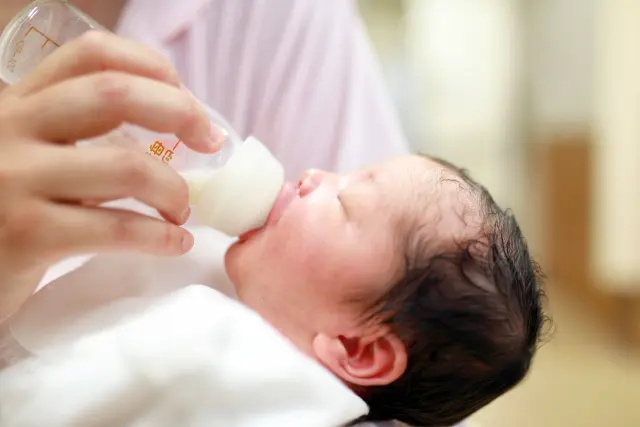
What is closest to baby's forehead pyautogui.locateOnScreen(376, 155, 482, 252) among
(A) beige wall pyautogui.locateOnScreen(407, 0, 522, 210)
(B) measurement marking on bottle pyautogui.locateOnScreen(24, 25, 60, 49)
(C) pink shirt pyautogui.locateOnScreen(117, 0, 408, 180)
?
(C) pink shirt pyautogui.locateOnScreen(117, 0, 408, 180)

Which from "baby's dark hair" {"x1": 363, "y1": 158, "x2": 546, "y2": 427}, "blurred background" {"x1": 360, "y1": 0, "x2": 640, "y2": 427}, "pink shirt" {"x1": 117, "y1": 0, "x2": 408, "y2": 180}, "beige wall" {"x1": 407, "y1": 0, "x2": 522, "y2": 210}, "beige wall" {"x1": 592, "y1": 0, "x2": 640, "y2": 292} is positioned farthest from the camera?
"beige wall" {"x1": 407, "y1": 0, "x2": 522, "y2": 210}

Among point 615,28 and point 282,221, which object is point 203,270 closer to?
point 282,221

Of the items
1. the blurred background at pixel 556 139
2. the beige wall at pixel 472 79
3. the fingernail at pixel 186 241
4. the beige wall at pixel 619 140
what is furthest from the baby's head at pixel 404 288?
the beige wall at pixel 472 79

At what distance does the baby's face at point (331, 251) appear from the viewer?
25.0 inches

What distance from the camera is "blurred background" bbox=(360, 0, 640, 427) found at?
7.01 feet

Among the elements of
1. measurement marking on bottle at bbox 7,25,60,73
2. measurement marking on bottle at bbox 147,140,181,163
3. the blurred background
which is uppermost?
measurement marking on bottle at bbox 7,25,60,73

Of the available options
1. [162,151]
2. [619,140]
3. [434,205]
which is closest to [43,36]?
[162,151]

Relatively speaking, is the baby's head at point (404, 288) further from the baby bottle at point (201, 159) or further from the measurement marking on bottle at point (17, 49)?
the measurement marking on bottle at point (17, 49)

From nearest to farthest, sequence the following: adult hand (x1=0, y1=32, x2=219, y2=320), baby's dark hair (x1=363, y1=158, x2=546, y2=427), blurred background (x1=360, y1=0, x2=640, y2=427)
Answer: adult hand (x1=0, y1=32, x2=219, y2=320)
baby's dark hair (x1=363, y1=158, x2=546, y2=427)
blurred background (x1=360, y1=0, x2=640, y2=427)

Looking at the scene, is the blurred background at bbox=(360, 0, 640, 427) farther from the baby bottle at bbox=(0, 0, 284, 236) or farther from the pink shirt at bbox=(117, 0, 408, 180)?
the baby bottle at bbox=(0, 0, 284, 236)

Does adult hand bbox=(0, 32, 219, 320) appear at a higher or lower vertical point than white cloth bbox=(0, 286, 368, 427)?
higher

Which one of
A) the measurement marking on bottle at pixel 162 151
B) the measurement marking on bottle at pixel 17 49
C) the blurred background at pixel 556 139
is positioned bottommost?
the blurred background at pixel 556 139

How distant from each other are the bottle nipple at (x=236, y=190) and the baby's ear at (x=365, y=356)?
14 centimetres

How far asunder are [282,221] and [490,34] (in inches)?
101
